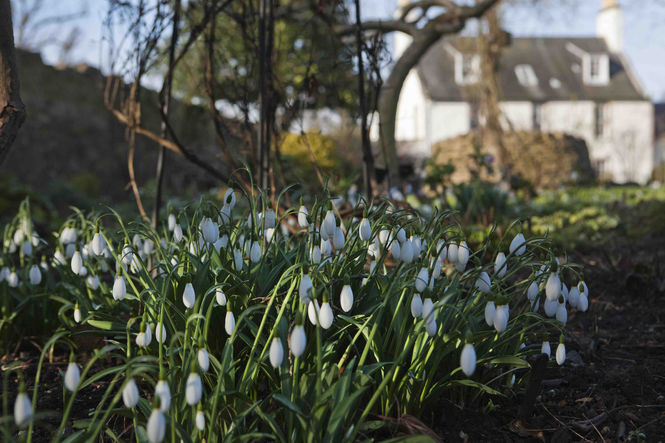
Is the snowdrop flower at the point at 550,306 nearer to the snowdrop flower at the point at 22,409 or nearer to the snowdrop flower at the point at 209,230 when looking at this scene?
the snowdrop flower at the point at 209,230

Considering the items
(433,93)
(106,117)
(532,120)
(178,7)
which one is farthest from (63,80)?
(532,120)

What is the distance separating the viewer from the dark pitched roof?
2613 centimetres

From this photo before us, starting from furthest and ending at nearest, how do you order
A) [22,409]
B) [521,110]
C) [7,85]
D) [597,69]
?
[597,69] → [521,110] → [7,85] → [22,409]

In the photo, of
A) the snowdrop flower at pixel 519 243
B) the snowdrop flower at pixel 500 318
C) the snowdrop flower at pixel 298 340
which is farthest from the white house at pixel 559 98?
the snowdrop flower at pixel 298 340

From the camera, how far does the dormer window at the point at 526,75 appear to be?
27.0 m

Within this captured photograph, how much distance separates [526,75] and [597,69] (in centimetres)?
374

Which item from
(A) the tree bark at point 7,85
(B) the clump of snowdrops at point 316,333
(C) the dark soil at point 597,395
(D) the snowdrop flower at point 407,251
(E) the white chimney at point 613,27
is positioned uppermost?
(E) the white chimney at point 613,27

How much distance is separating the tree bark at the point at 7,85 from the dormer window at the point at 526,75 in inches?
1071

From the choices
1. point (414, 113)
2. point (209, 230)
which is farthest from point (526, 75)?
point (209, 230)

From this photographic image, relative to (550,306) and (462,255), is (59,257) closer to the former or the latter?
(462,255)

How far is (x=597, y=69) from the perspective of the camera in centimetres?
2816

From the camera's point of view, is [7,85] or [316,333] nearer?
[316,333]

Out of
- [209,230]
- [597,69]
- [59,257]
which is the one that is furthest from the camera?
[597,69]

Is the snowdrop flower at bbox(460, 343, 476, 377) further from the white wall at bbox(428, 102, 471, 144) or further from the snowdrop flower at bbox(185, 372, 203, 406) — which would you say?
the white wall at bbox(428, 102, 471, 144)
